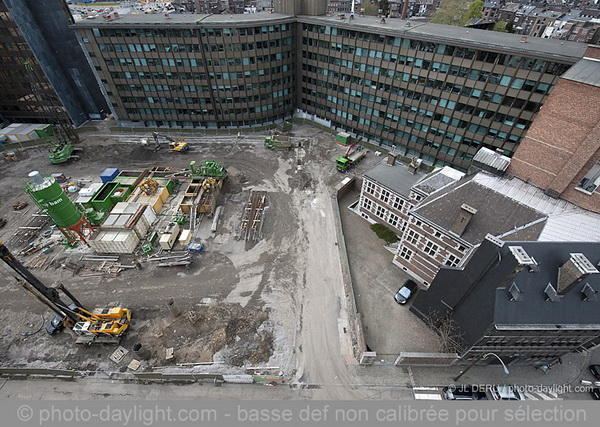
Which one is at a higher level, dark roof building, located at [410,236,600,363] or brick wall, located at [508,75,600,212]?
brick wall, located at [508,75,600,212]

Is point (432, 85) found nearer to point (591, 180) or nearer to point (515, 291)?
point (591, 180)

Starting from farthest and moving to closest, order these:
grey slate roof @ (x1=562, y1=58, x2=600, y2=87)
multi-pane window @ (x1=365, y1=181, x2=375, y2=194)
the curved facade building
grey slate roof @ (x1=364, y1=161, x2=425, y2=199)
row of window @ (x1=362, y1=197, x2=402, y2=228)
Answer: the curved facade building < row of window @ (x1=362, y1=197, x2=402, y2=228) < multi-pane window @ (x1=365, y1=181, x2=375, y2=194) < grey slate roof @ (x1=364, y1=161, x2=425, y2=199) < grey slate roof @ (x1=562, y1=58, x2=600, y2=87)

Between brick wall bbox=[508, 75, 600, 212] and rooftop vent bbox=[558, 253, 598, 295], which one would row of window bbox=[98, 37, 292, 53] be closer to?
brick wall bbox=[508, 75, 600, 212]

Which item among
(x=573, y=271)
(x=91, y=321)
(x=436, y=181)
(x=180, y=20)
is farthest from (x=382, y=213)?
(x=180, y=20)

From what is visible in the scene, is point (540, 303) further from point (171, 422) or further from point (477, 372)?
point (171, 422)

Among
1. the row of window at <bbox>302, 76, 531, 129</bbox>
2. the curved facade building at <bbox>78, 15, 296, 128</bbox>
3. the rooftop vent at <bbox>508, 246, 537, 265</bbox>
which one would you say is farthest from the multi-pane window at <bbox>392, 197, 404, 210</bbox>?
the curved facade building at <bbox>78, 15, 296, 128</bbox>

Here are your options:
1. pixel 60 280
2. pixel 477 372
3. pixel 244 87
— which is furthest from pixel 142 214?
pixel 477 372

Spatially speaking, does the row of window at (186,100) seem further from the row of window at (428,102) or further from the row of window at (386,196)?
the row of window at (386,196)
